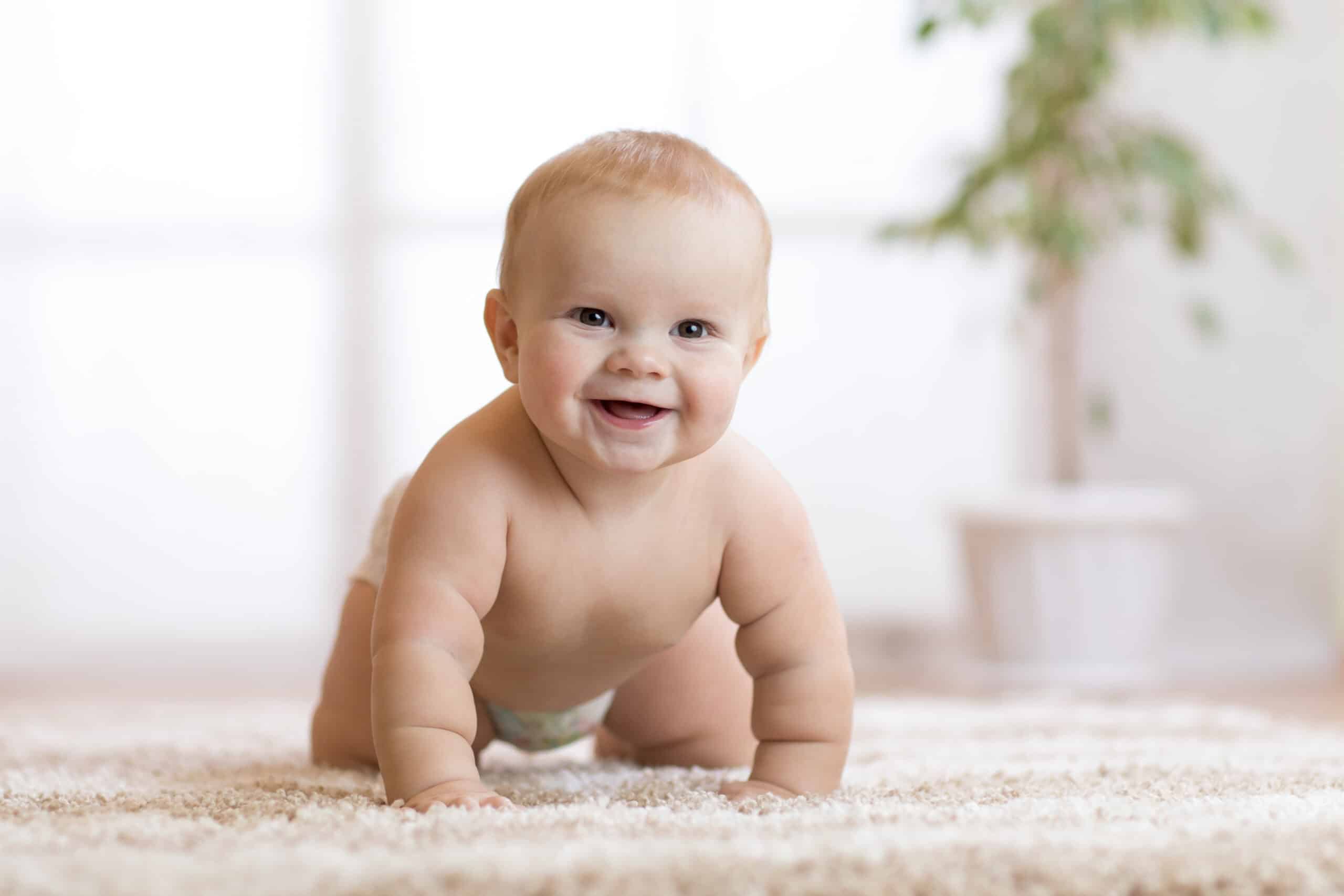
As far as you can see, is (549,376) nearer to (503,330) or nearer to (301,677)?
(503,330)

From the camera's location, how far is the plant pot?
1974mm

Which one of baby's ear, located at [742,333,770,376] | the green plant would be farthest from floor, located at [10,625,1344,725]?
baby's ear, located at [742,333,770,376]

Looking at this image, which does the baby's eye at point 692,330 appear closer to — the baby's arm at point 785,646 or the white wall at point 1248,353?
the baby's arm at point 785,646

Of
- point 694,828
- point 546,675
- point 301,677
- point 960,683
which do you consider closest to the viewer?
point 694,828

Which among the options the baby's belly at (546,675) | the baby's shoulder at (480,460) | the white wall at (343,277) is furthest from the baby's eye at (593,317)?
the white wall at (343,277)

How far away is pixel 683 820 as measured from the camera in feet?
2.27

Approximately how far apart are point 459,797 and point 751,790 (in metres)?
0.18

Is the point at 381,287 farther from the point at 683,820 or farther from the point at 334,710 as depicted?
the point at 683,820

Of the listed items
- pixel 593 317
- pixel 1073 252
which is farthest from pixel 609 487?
pixel 1073 252

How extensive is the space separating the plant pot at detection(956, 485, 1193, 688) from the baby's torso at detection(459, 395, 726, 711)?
1.22 meters

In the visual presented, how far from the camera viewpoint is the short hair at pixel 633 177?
0.75 meters

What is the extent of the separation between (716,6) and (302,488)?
116 cm

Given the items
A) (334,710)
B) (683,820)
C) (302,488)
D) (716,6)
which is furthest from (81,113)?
(683,820)

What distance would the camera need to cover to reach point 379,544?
3.28ft
